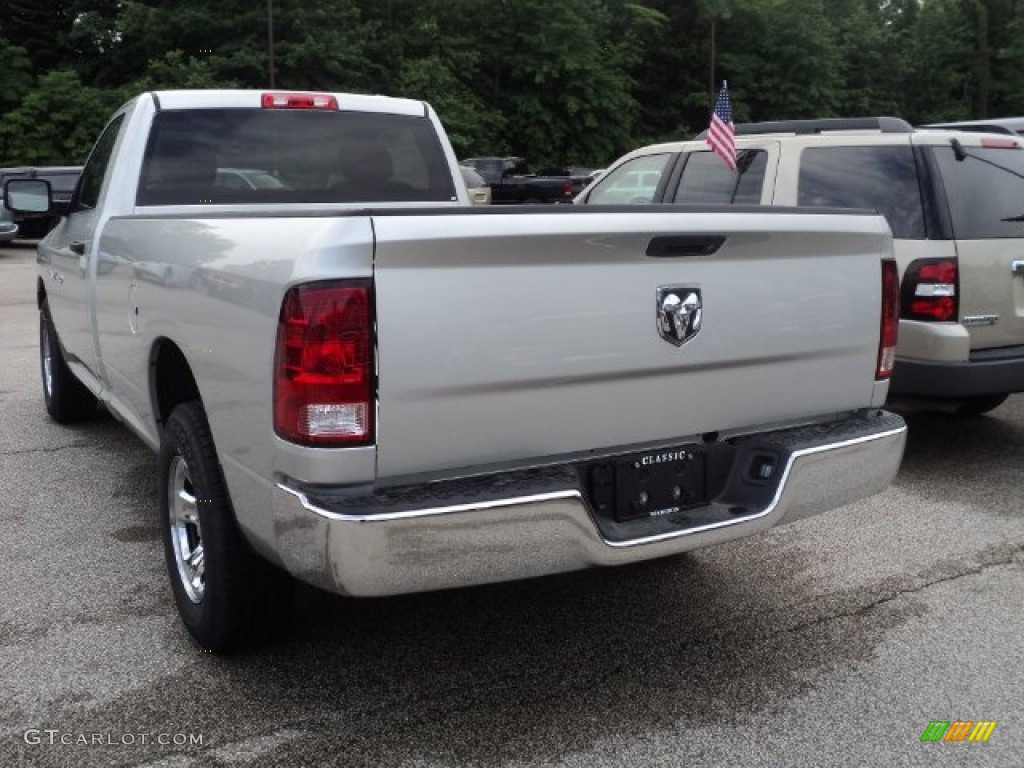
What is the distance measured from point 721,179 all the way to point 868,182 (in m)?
1.14

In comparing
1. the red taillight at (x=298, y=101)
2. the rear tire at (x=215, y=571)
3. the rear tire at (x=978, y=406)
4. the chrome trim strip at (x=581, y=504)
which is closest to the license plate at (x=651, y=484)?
the chrome trim strip at (x=581, y=504)

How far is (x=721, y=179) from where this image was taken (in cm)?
691

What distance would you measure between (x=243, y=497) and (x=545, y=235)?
111 cm

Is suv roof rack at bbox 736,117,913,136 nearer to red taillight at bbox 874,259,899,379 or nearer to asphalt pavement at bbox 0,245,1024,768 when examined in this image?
asphalt pavement at bbox 0,245,1024,768

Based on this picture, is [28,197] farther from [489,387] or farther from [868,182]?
[868,182]

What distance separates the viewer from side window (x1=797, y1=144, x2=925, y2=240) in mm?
5730

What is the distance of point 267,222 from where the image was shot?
115 inches

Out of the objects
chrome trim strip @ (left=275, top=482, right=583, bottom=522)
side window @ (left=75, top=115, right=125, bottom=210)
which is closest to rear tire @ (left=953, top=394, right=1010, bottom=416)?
chrome trim strip @ (left=275, top=482, right=583, bottom=522)

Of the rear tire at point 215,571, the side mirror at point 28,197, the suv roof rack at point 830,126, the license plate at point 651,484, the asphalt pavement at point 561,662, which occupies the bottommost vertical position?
the asphalt pavement at point 561,662

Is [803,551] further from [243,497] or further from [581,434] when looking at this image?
[243,497]

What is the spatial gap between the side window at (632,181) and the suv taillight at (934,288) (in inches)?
90.4

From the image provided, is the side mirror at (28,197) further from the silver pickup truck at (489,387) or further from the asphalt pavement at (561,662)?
the silver pickup truck at (489,387)

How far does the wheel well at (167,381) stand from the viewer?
12.4 ft

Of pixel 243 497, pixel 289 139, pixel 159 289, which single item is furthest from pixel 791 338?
pixel 289 139
